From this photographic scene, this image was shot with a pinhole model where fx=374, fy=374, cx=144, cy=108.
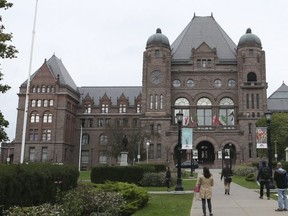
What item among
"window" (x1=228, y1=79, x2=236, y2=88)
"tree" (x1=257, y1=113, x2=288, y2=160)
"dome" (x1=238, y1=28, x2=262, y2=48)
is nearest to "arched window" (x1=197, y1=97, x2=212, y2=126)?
"window" (x1=228, y1=79, x2=236, y2=88)

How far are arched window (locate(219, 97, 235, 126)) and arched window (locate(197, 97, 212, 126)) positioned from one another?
2484 mm

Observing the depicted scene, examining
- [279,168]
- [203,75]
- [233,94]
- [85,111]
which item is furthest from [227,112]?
[279,168]

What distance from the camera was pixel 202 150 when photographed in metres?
82.2

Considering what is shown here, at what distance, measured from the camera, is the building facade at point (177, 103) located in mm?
76375

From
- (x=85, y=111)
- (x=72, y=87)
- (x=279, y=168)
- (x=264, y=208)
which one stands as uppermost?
(x=72, y=87)

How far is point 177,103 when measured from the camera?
83.0 meters

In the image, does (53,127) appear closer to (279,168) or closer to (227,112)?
(227,112)

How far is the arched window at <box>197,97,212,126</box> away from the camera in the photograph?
82500 millimetres

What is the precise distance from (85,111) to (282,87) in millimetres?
52529

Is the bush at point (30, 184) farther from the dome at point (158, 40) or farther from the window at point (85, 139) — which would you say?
the window at point (85, 139)

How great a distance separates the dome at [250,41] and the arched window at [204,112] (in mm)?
14238

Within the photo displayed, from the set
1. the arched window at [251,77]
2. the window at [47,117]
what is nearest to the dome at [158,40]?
the arched window at [251,77]

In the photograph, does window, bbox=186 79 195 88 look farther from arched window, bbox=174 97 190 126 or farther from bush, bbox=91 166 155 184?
bush, bbox=91 166 155 184

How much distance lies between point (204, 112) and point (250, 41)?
18.2 metres
